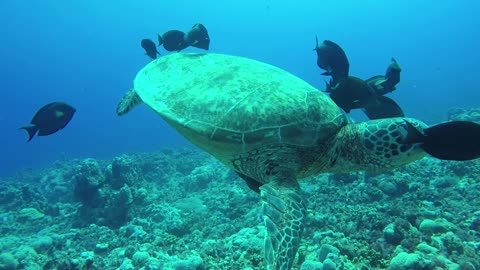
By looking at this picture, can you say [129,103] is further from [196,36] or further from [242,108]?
[242,108]

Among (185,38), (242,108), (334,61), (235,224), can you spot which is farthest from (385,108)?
(185,38)

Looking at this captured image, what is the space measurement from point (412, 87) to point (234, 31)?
296ft

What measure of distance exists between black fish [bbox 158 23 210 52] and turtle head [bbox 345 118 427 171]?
4.87 metres

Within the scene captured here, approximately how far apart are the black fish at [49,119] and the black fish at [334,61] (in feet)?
16.8

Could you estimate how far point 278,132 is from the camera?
13.1 feet

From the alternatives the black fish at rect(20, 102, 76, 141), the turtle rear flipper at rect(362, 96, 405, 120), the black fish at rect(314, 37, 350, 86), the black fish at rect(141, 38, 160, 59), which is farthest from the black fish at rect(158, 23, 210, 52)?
the turtle rear flipper at rect(362, 96, 405, 120)

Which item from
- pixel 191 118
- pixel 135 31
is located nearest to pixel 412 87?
pixel 191 118

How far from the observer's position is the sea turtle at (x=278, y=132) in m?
3.93

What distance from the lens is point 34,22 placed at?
94312 mm

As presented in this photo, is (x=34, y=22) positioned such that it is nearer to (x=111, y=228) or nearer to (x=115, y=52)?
(x=115, y=52)

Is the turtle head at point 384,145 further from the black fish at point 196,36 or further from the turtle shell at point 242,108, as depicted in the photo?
the black fish at point 196,36

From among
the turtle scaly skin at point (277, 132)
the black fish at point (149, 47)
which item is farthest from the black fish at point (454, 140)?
the black fish at point (149, 47)

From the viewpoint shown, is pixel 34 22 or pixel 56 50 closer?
pixel 34 22

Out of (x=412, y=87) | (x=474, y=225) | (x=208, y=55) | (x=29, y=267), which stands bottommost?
(x=29, y=267)
